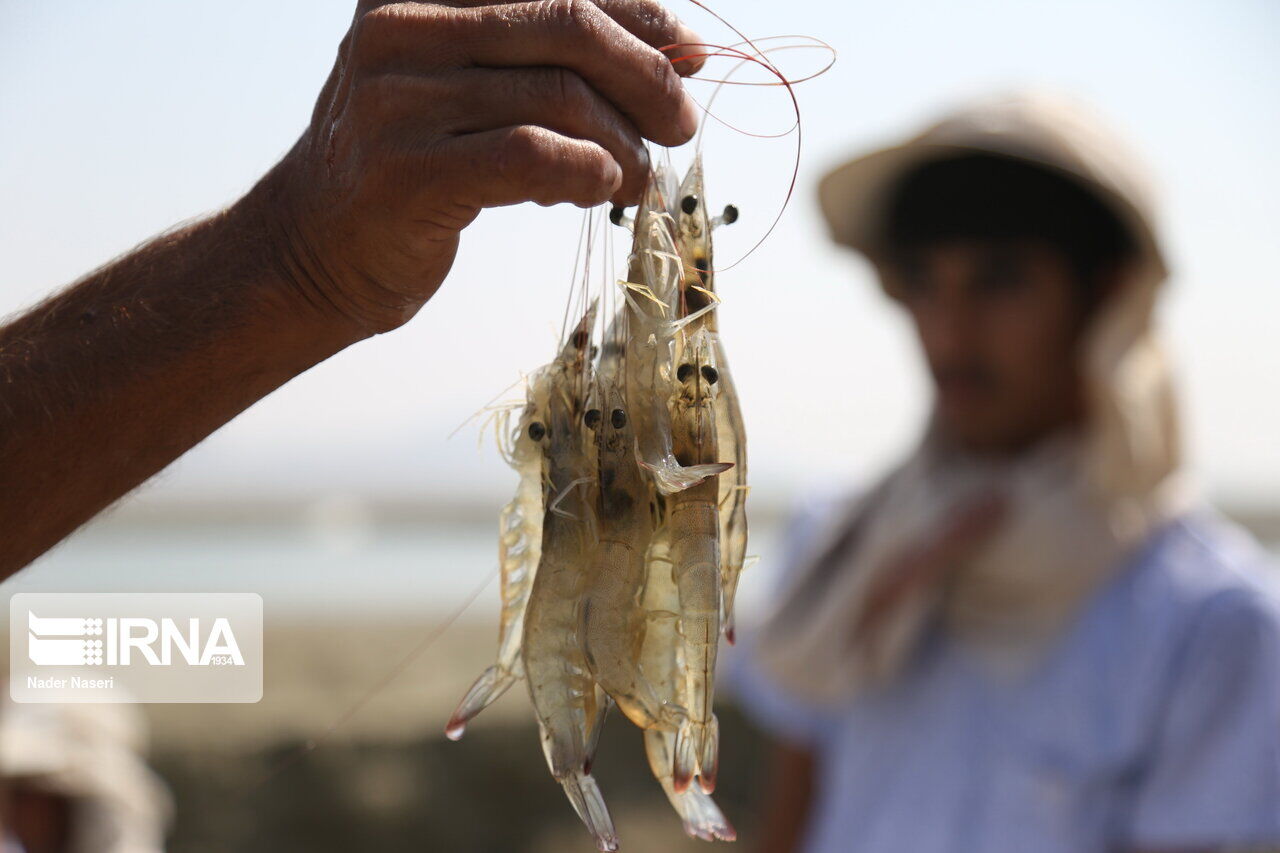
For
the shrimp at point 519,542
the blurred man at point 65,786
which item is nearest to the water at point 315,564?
the blurred man at point 65,786

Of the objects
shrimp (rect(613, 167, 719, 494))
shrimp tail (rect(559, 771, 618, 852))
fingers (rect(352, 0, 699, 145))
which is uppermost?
fingers (rect(352, 0, 699, 145))

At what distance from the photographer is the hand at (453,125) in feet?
3.85

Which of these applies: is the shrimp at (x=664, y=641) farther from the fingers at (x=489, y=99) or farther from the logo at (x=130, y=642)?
the logo at (x=130, y=642)

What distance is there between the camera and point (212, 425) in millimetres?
1395

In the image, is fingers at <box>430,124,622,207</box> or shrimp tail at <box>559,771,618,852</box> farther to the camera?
shrimp tail at <box>559,771,618,852</box>

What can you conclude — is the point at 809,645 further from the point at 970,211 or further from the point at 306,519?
the point at 306,519

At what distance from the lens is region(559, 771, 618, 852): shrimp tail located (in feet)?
4.17

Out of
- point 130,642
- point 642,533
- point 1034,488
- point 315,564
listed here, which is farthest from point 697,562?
point 315,564

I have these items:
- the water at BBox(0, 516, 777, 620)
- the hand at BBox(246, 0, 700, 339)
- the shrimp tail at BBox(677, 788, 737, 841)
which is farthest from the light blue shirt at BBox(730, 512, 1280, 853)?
the water at BBox(0, 516, 777, 620)

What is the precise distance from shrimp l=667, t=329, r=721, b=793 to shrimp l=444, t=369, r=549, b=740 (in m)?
0.20

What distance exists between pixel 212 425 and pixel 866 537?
9.30 feet

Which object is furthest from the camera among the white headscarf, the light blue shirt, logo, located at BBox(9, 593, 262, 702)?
the white headscarf

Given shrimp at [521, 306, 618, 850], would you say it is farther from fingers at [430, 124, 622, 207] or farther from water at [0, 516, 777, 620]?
water at [0, 516, 777, 620]

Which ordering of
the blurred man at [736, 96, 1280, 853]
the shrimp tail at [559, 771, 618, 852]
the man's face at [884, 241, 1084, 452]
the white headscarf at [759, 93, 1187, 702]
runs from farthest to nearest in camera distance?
the man's face at [884, 241, 1084, 452] < the white headscarf at [759, 93, 1187, 702] < the blurred man at [736, 96, 1280, 853] < the shrimp tail at [559, 771, 618, 852]
